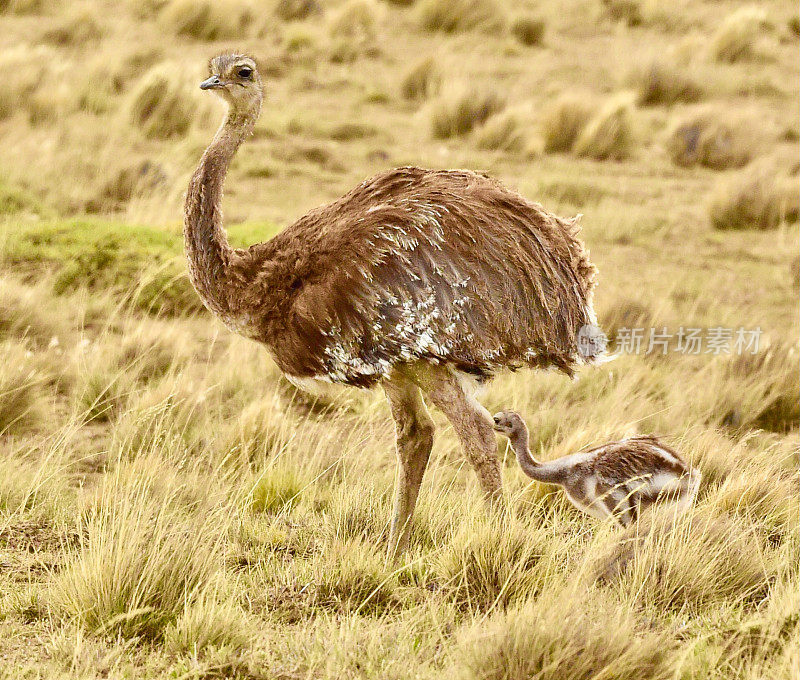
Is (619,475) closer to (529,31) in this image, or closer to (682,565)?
(682,565)

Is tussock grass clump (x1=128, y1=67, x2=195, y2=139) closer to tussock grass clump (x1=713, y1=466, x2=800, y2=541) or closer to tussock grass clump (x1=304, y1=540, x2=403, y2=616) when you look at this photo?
tussock grass clump (x1=713, y1=466, x2=800, y2=541)

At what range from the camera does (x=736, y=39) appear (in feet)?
53.9

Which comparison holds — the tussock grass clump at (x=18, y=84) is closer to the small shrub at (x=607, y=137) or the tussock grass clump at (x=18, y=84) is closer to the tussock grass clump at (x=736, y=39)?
the small shrub at (x=607, y=137)

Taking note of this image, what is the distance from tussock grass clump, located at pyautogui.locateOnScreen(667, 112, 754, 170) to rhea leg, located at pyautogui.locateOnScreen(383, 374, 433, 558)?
8.58 metres

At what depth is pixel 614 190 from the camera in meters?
11.5

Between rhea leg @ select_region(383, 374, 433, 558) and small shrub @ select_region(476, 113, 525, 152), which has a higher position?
rhea leg @ select_region(383, 374, 433, 558)

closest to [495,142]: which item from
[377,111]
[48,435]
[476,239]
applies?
[377,111]

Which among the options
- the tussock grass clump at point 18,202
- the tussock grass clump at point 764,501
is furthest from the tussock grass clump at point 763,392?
the tussock grass clump at point 18,202

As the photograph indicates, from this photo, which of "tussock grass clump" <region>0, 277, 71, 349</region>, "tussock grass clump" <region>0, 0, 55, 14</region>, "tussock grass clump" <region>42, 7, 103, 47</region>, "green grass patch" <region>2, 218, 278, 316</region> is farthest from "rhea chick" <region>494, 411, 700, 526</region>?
"tussock grass clump" <region>0, 0, 55, 14</region>

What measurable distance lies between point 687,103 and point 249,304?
37.2ft

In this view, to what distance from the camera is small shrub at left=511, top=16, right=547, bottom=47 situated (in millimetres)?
16562

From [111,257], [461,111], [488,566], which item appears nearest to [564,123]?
[461,111]

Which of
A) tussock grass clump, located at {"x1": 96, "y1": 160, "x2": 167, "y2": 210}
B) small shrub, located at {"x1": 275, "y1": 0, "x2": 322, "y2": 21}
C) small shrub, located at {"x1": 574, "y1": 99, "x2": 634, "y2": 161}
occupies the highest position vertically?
small shrub, located at {"x1": 275, "y1": 0, "x2": 322, "y2": 21}

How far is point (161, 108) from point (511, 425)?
804 cm
